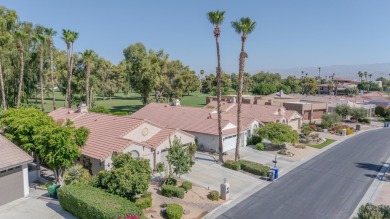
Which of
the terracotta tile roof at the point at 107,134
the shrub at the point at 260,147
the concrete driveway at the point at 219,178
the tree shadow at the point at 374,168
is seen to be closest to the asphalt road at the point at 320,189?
the tree shadow at the point at 374,168

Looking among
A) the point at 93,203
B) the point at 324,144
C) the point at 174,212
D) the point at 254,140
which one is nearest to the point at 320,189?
the point at 174,212

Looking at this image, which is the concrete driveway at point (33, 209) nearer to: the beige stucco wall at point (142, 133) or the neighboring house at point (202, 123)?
the beige stucco wall at point (142, 133)

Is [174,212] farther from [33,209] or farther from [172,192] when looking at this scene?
[33,209]

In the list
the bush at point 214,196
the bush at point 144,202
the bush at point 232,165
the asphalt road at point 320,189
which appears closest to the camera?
the bush at point 144,202

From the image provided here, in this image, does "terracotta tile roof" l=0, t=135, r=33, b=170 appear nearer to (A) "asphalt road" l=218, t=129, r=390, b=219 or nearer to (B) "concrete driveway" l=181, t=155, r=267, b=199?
(B) "concrete driveway" l=181, t=155, r=267, b=199

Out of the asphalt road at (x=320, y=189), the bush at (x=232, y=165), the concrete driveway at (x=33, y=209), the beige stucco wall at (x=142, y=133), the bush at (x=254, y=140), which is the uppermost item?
the beige stucco wall at (x=142, y=133)

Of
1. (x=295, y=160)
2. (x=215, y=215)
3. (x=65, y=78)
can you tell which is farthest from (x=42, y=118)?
(x=65, y=78)

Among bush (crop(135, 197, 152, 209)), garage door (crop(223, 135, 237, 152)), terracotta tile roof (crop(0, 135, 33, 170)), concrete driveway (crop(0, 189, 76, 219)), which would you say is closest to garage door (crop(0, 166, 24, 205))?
concrete driveway (crop(0, 189, 76, 219))
